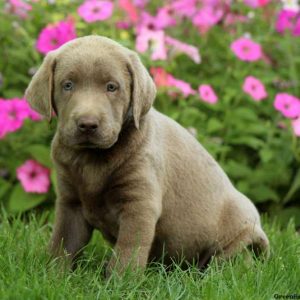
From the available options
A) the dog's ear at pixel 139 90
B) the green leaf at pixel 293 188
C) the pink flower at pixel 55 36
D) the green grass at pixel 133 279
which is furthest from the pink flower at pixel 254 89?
the dog's ear at pixel 139 90

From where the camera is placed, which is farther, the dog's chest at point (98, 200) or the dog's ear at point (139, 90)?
the dog's chest at point (98, 200)

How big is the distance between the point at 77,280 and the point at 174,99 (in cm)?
329

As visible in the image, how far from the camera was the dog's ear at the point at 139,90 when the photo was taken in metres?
4.06

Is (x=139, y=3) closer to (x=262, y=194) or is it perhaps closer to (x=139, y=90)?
(x=262, y=194)

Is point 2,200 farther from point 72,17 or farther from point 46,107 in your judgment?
point 46,107

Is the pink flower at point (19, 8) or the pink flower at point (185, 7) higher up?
the pink flower at point (185, 7)

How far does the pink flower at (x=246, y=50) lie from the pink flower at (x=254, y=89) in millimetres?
237

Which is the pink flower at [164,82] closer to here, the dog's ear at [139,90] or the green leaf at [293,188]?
the green leaf at [293,188]

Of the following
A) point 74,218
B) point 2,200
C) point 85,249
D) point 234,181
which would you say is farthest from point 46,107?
point 234,181

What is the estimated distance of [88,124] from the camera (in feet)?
12.7

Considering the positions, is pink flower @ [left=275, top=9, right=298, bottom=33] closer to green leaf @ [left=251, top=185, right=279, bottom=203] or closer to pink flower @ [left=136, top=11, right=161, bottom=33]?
pink flower @ [left=136, top=11, right=161, bottom=33]

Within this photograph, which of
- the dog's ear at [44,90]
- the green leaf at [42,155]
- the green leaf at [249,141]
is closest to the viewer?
the dog's ear at [44,90]

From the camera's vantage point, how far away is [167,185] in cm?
445

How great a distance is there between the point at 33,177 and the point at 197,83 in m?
1.86
